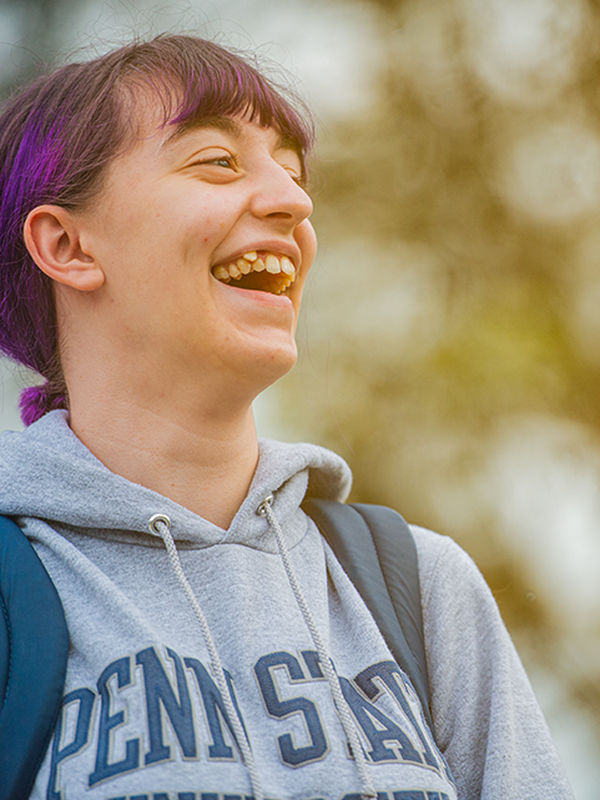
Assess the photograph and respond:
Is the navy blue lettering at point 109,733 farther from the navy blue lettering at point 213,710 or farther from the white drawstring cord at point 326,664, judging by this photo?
the white drawstring cord at point 326,664

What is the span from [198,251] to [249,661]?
0.59m

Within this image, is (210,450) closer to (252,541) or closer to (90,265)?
(252,541)

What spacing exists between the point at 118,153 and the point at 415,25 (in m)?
2.76

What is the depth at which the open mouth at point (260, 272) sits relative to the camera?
1312mm

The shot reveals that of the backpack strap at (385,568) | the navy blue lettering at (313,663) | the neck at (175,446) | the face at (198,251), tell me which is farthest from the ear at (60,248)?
the navy blue lettering at (313,663)

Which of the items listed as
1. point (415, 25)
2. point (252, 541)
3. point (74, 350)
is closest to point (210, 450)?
point (252, 541)

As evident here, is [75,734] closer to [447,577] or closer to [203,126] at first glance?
[447,577]

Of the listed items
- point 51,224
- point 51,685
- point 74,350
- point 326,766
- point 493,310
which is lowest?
point 326,766

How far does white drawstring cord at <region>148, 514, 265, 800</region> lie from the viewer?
1009 millimetres

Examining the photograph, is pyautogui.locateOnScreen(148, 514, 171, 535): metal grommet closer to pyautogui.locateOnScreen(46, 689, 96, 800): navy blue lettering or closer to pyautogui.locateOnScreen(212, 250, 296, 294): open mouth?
pyautogui.locateOnScreen(46, 689, 96, 800): navy blue lettering

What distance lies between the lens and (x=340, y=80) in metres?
3.51

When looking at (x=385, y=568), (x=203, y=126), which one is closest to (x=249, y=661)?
(x=385, y=568)

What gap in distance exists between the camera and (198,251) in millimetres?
1268

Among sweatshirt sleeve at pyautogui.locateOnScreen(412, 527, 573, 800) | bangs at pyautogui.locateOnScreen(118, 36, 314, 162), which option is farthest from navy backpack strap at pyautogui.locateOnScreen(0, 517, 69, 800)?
bangs at pyautogui.locateOnScreen(118, 36, 314, 162)
